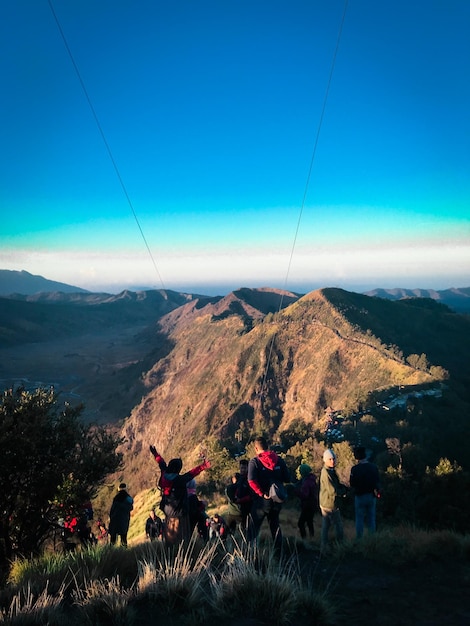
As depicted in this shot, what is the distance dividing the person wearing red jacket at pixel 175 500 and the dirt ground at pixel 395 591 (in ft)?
6.88

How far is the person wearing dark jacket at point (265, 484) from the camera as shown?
6043 mm

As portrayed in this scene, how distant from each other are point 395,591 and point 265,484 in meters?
2.21

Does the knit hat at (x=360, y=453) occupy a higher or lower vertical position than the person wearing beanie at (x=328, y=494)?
higher

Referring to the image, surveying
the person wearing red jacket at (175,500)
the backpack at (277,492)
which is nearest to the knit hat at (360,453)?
the backpack at (277,492)

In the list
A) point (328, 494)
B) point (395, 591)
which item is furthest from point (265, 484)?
point (395, 591)

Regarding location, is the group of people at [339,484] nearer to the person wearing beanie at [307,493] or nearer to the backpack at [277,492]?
the person wearing beanie at [307,493]

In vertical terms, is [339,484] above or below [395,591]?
above

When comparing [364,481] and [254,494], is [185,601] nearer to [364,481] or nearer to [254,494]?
[254,494]

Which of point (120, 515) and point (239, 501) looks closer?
point (239, 501)

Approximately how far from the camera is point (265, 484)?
6.07 metres

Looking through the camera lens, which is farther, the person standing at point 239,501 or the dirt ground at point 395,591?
the person standing at point 239,501

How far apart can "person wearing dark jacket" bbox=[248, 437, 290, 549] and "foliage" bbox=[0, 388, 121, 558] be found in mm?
6799

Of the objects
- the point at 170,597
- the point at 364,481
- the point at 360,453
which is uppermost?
the point at 360,453

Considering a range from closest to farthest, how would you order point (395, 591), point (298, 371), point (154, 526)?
point (395, 591)
point (154, 526)
point (298, 371)
